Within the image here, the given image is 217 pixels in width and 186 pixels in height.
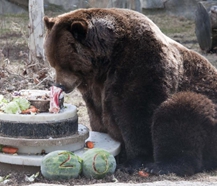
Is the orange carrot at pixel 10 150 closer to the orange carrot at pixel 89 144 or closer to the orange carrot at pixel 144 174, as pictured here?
the orange carrot at pixel 89 144

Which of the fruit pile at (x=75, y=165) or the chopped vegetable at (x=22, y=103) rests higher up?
the chopped vegetable at (x=22, y=103)

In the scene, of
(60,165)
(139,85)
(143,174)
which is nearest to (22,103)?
(60,165)

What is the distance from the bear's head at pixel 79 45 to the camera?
546cm

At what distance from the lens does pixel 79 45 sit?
18.0ft

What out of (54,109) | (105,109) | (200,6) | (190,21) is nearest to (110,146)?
(105,109)

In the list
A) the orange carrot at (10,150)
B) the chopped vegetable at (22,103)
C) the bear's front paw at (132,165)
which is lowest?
the bear's front paw at (132,165)

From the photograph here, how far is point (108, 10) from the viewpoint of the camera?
5.64 meters

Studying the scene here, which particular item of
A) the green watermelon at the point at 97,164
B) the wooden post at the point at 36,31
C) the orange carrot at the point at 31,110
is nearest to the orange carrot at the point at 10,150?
the orange carrot at the point at 31,110

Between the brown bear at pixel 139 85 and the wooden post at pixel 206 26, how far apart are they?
6972mm

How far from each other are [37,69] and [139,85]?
4556 mm

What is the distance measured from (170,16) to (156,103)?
14.4m

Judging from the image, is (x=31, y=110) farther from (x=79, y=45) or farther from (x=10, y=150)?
(x=79, y=45)

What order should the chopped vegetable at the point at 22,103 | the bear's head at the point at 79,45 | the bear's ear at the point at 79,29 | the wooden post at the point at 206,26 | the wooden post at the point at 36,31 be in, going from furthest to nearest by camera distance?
the wooden post at the point at 206,26 < the wooden post at the point at 36,31 < the bear's head at the point at 79,45 < the bear's ear at the point at 79,29 < the chopped vegetable at the point at 22,103

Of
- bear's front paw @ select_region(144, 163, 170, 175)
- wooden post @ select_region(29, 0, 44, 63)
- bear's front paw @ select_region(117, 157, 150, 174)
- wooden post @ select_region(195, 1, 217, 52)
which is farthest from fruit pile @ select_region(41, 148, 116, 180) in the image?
wooden post @ select_region(195, 1, 217, 52)
